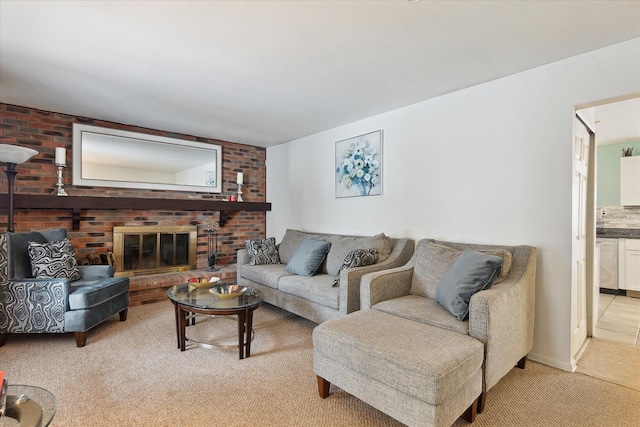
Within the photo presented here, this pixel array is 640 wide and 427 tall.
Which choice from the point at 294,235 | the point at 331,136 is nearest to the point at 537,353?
the point at 294,235

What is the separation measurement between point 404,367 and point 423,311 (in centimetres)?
67

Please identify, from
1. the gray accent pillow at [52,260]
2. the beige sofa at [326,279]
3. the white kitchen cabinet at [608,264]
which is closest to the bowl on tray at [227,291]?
the beige sofa at [326,279]

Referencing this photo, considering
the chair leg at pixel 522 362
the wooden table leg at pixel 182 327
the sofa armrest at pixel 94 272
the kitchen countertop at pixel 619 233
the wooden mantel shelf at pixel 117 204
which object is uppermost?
the wooden mantel shelf at pixel 117 204

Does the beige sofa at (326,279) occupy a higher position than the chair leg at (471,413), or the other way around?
the beige sofa at (326,279)

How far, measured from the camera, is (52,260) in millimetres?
2895

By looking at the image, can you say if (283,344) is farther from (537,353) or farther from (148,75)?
(148,75)

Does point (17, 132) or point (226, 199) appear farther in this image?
point (226, 199)

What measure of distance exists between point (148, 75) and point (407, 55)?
2.02m

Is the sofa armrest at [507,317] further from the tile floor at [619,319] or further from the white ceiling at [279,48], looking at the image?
the white ceiling at [279,48]

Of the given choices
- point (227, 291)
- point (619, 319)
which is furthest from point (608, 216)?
point (227, 291)

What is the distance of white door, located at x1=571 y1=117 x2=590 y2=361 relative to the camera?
2.37 metres

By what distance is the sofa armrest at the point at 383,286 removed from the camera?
242 centimetres

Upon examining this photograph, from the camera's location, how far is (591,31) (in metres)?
1.95

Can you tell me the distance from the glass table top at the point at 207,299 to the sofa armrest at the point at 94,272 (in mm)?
928
